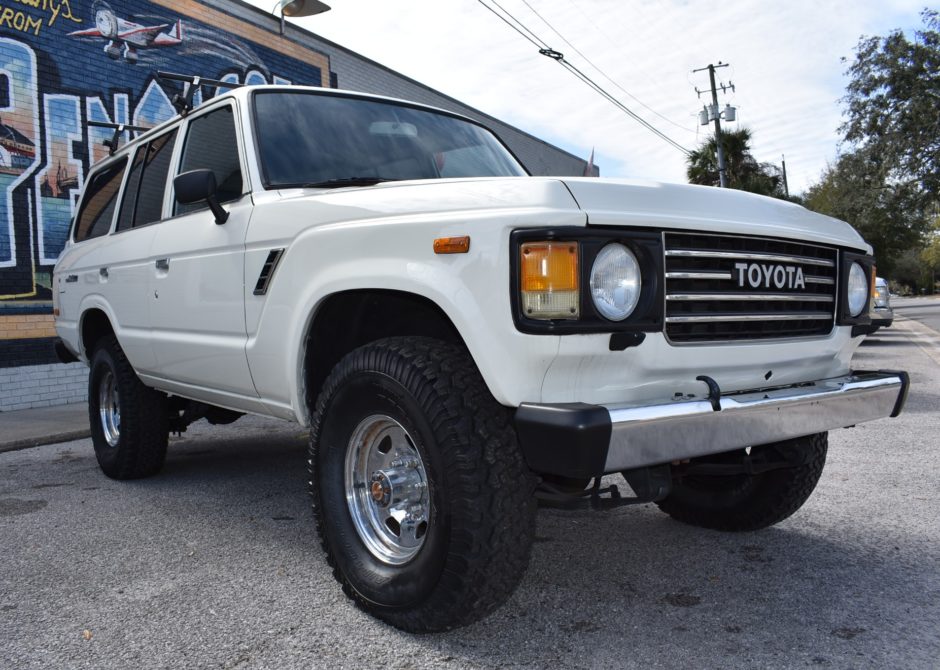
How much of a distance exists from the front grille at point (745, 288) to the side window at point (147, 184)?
303cm

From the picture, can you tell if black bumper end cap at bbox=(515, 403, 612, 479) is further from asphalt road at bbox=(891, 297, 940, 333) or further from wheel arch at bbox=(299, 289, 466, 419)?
asphalt road at bbox=(891, 297, 940, 333)

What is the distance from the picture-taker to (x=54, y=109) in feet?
28.7

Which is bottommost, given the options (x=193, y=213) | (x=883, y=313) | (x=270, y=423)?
(x=270, y=423)

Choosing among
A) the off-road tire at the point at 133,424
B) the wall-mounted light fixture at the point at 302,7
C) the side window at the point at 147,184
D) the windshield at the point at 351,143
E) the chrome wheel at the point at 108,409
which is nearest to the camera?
the windshield at the point at 351,143

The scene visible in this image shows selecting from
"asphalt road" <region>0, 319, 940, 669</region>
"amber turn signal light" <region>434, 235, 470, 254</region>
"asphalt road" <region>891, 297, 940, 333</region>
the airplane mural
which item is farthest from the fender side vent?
"asphalt road" <region>891, 297, 940, 333</region>

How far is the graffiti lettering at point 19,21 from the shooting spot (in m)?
8.21

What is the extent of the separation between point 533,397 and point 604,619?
95 centimetres

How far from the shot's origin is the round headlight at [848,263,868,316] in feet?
10.0

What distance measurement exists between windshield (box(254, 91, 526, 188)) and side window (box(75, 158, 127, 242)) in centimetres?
199

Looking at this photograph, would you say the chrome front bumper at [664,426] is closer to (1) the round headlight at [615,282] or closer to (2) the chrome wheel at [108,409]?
(1) the round headlight at [615,282]

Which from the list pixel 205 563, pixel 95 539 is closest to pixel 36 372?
Result: pixel 95 539

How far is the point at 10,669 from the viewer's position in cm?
237

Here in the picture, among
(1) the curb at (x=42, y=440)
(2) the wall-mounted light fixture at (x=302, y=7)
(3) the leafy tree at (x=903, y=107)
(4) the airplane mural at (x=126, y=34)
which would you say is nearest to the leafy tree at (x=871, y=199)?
(3) the leafy tree at (x=903, y=107)

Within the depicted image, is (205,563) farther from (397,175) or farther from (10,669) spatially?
(397,175)
